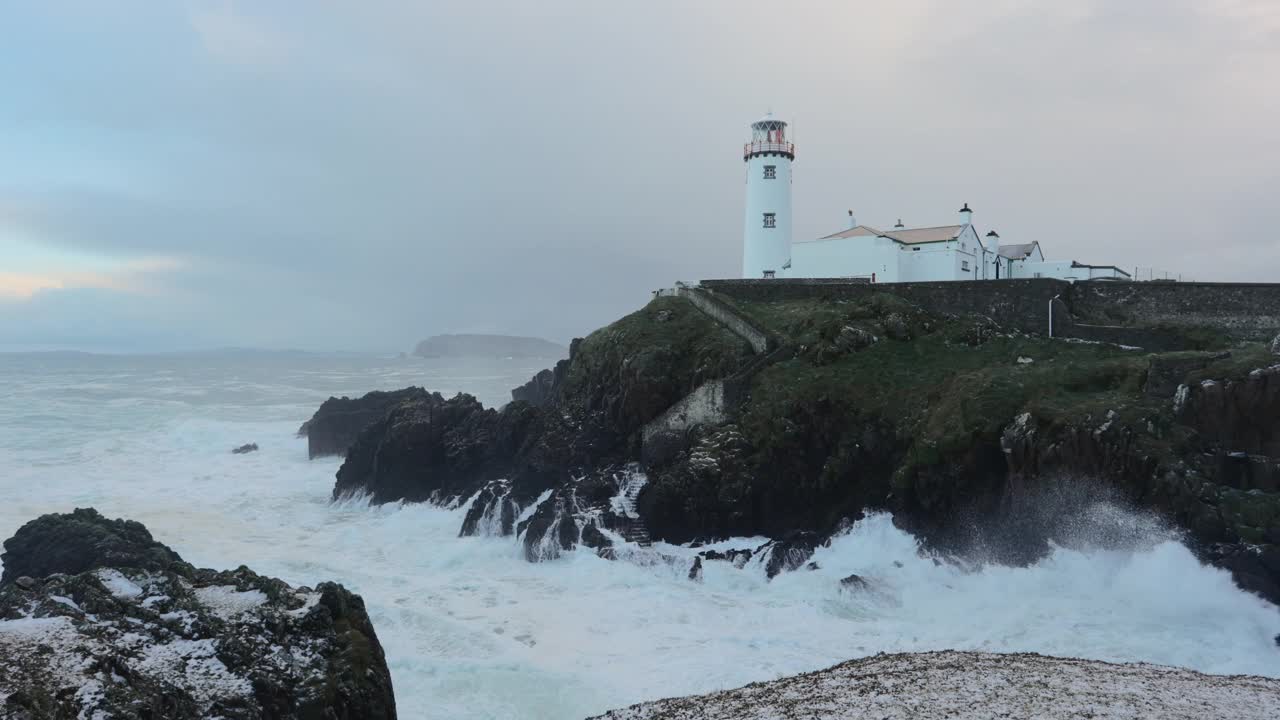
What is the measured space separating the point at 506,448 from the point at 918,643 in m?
17.3

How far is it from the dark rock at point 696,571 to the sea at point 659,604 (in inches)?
8.3

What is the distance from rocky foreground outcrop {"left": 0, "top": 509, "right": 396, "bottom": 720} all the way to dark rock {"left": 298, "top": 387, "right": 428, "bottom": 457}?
26.8m

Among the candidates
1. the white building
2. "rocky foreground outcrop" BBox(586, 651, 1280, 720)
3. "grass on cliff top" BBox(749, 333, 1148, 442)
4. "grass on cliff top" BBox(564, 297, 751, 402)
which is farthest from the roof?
"rocky foreground outcrop" BBox(586, 651, 1280, 720)

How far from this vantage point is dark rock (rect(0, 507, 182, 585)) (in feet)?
53.1

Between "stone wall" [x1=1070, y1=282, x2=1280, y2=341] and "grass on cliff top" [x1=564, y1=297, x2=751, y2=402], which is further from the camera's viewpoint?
"grass on cliff top" [x1=564, y1=297, x2=751, y2=402]

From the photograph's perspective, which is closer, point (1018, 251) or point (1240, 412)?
point (1240, 412)

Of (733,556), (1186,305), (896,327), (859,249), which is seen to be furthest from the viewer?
(859,249)

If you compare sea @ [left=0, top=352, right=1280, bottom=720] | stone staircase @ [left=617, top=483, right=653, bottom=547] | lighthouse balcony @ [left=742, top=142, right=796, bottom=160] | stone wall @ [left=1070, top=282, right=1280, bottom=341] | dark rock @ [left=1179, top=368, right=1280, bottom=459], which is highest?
lighthouse balcony @ [left=742, top=142, right=796, bottom=160]

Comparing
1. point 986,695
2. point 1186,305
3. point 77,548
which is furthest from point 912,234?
point 77,548

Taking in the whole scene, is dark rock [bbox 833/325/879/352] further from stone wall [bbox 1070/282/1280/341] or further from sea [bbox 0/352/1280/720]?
stone wall [bbox 1070/282/1280/341]

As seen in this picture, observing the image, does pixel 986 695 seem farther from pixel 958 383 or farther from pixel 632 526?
pixel 958 383

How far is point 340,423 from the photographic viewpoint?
128 ft

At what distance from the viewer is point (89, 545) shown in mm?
16500

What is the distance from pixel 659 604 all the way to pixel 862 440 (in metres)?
8.31
